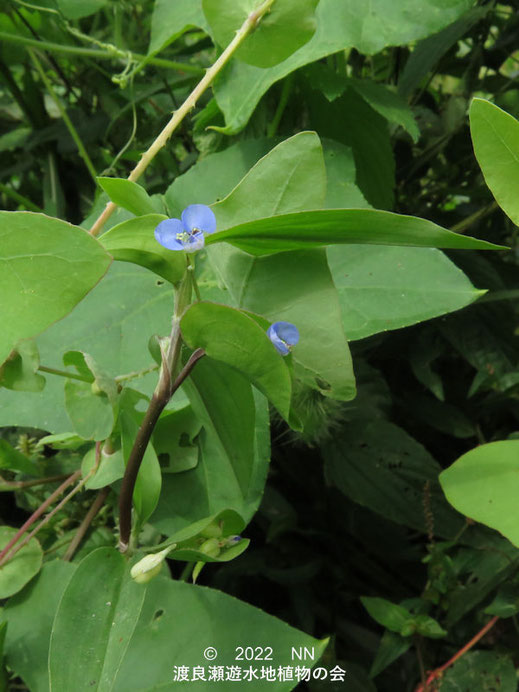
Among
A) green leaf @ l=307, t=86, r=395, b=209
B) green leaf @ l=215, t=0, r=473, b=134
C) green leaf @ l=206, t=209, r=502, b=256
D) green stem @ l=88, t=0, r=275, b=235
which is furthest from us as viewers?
green leaf @ l=307, t=86, r=395, b=209

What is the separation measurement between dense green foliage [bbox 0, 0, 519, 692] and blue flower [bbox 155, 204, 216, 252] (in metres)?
0.01

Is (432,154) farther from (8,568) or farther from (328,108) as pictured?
(8,568)

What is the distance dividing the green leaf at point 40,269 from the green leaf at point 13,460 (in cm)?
19

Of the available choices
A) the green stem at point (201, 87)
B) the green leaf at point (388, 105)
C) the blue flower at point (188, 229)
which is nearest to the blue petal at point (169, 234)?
the blue flower at point (188, 229)

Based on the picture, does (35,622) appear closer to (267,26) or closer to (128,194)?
(128,194)

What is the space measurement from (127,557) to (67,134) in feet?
1.83

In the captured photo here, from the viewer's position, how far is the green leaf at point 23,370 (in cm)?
37

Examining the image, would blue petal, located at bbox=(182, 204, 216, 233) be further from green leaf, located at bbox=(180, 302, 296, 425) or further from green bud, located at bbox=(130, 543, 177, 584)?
green bud, located at bbox=(130, 543, 177, 584)

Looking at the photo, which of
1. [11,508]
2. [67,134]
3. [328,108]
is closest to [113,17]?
[67,134]

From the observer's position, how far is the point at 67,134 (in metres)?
0.78

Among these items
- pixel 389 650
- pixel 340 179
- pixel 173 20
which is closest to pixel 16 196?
pixel 173 20

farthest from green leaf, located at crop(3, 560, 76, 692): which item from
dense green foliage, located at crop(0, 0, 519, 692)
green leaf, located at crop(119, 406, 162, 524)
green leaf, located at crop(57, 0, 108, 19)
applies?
green leaf, located at crop(57, 0, 108, 19)

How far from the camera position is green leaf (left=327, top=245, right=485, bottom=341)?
0.46 meters

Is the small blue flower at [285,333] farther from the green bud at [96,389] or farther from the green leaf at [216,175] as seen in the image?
the green leaf at [216,175]
